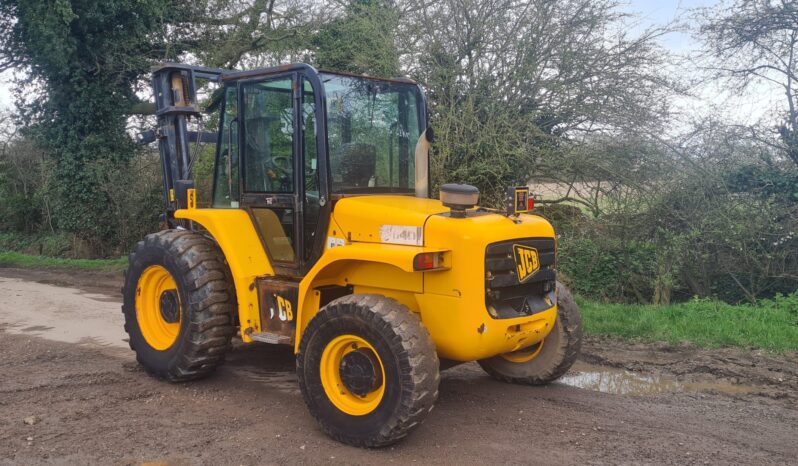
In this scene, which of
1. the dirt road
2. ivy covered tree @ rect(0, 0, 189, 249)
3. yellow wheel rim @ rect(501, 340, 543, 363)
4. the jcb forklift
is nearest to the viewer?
the dirt road

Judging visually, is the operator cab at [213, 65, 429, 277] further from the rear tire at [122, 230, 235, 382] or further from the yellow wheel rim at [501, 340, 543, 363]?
the yellow wheel rim at [501, 340, 543, 363]

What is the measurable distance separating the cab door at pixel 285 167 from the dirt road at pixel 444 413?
120cm

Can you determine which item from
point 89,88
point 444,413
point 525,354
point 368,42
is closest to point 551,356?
point 525,354

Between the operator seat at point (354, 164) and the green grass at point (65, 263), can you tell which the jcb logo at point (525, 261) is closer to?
the operator seat at point (354, 164)

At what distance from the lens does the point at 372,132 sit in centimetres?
525

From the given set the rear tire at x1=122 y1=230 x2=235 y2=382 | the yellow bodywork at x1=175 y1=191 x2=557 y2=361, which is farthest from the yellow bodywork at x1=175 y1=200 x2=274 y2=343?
→ the rear tire at x1=122 y1=230 x2=235 y2=382

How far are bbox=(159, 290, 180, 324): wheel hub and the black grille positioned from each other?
Result: 2.73m

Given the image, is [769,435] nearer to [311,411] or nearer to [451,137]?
[311,411]

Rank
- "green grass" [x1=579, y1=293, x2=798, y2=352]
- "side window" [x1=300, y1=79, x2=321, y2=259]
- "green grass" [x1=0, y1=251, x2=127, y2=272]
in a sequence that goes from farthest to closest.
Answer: "green grass" [x1=0, y1=251, x2=127, y2=272]
"green grass" [x1=579, y1=293, x2=798, y2=352]
"side window" [x1=300, y1=79, x2=321, y2=259]

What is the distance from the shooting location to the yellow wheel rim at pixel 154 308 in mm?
5812

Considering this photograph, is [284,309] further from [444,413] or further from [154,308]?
[154,308]

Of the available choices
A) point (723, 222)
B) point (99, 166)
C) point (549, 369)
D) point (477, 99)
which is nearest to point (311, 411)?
point (549, 369)

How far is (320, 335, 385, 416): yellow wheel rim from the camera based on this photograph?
14.3 feet

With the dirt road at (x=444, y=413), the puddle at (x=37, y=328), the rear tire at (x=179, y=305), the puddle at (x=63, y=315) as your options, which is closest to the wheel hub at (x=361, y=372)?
the dirt road at (x=444, y=413)
